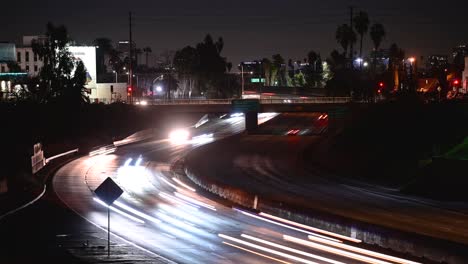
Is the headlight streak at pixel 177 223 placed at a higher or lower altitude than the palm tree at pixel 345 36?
lower

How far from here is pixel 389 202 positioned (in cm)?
4134

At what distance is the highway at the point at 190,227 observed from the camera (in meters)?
25.6

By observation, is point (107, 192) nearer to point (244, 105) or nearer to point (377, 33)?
point (244, 105)

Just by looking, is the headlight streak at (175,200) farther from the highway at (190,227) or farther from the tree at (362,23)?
the tree at (362,23)

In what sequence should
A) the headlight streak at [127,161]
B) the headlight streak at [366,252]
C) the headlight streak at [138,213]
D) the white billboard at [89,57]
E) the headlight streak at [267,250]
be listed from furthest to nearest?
1. the white billboard at [89,57]
2. the headlight streak at [127,161]
3. the headlight streak at [138,213]
4. the headlight streak at [267,250]
5. the headlight streak at [366,252]

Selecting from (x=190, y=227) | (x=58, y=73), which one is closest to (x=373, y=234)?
(x=190, y=227)

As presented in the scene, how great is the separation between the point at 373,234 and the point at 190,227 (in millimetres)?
9295

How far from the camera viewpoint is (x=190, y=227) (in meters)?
32.9

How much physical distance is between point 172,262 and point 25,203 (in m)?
16.3

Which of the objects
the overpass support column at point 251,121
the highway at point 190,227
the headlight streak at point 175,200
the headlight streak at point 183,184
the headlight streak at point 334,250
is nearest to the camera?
the headlight streak at point 334,250

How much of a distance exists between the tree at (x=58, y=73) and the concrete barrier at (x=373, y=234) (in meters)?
62.4

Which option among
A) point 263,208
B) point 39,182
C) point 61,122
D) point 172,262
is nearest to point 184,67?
point 61,122

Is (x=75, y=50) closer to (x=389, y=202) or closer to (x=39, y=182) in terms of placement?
(x=39, y=182)

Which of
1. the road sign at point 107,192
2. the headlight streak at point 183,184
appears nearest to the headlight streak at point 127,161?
the headlight streak at point 183,184
